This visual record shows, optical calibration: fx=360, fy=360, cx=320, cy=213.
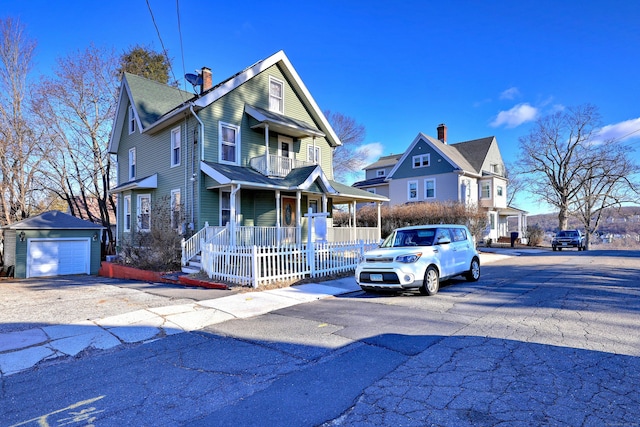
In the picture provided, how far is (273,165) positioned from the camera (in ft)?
56.9

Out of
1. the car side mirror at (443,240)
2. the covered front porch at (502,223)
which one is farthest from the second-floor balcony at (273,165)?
the covered front porch at (502,223)

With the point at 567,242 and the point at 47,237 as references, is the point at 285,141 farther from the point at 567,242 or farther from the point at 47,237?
the point at 567,242

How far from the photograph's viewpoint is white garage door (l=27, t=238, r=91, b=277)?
20.0 meters

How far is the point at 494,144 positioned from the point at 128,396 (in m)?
38.7

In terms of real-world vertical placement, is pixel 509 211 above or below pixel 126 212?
above

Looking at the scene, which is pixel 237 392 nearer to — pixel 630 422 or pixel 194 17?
pixel 630 422

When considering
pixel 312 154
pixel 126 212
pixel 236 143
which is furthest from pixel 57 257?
pixel 312 154

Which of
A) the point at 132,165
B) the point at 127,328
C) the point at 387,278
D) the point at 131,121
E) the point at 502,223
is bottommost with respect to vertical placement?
the point at 127,328

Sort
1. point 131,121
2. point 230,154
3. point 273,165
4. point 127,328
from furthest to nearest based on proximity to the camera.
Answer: point 131,121, point 273,165, point 230,154, point 127,328

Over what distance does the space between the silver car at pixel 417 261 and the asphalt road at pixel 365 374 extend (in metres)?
1.63

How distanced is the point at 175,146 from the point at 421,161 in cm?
2288

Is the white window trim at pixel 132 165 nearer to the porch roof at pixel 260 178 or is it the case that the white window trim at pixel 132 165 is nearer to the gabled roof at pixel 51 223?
the gabled roof at pixel 51 223

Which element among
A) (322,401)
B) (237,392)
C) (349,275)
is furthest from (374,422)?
(349,275)

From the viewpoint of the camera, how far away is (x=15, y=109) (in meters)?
25.1
